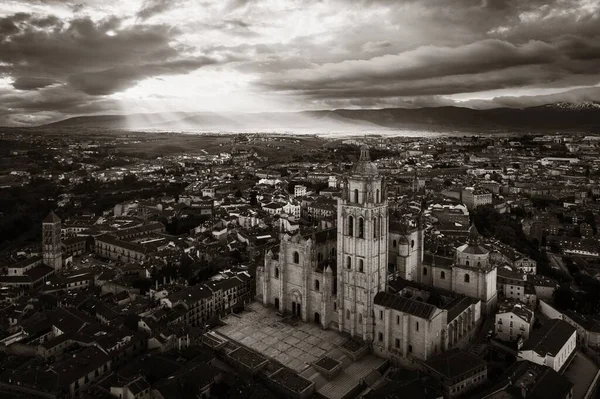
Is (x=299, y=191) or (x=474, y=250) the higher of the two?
(x=474, y=250)

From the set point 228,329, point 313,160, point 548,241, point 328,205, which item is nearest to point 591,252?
point 548,241

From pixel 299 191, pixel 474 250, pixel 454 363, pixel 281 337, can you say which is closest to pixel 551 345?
pixel 454 363

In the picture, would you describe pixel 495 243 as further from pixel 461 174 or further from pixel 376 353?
pixel 461 174

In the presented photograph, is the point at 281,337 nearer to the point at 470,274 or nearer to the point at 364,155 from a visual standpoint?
the point at 364,155

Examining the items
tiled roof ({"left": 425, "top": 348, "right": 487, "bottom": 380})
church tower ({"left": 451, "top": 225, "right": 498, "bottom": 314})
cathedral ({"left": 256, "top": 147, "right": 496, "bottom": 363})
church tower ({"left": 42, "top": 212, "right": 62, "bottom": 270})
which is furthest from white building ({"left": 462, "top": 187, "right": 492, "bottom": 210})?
church tower ({"left": 42, "top": 212, "right": 62, "bottom": 270})

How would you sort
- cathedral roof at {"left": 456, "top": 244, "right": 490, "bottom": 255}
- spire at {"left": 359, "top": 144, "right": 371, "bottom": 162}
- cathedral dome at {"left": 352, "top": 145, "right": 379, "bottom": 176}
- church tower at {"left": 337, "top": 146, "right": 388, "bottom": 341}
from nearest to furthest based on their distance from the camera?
church tower at {"left": 337, "top": 146, "right": 388, "bottom": 341}, cathedral dome at {"left": 352, "top": 145, "right": 379, "bottom": 176}, spire at {"left": 359, "top": 144, "right": 371, "bottom": 162}, cathedral roof at {"left": 456, "top": 244, "right": 490, "bottom": 255}

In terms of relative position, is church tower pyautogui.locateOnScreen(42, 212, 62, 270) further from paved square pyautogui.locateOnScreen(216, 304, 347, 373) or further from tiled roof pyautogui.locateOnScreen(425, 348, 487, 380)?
tiled roof pyautogui.locateOnScreen(425, 348, 487, 380)
